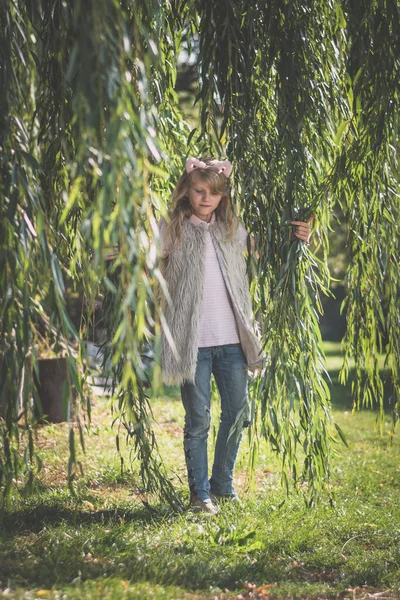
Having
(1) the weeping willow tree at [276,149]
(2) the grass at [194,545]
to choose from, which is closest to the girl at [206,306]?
(1) the weeping willow tree at [276,149]

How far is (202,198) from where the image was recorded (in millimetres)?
3484

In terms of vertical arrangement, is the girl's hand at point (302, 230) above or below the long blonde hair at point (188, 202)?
below

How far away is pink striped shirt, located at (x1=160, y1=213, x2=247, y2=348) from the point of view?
3.48m

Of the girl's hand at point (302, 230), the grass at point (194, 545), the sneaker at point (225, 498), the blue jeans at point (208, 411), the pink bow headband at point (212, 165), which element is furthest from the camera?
the sneaker at point (225, 498)

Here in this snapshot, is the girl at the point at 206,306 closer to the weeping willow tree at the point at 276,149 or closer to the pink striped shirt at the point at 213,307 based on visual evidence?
the pink striped shirt at the point at 213,307

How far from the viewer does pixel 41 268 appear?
236 centimetres

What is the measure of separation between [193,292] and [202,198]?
45 cm

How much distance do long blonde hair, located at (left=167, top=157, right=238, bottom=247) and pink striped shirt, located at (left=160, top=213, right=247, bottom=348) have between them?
0.19 ft

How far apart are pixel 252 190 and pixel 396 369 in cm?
104

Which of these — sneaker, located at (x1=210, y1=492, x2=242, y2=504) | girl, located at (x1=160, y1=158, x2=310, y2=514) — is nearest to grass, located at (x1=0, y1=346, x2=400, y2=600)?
sneaker, located at (x1=210, y1=492, x2=242, y2=504)

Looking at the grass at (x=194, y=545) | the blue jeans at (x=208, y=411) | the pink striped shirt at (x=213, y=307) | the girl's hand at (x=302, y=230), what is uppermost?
the girl's hand at (x=302, y=230)

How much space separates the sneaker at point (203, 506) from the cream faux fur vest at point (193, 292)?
58cm

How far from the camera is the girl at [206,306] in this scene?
344cm

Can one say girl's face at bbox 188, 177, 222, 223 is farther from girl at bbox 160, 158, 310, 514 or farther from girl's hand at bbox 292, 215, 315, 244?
girl's hand at bbox 292, 215, 315, 244
